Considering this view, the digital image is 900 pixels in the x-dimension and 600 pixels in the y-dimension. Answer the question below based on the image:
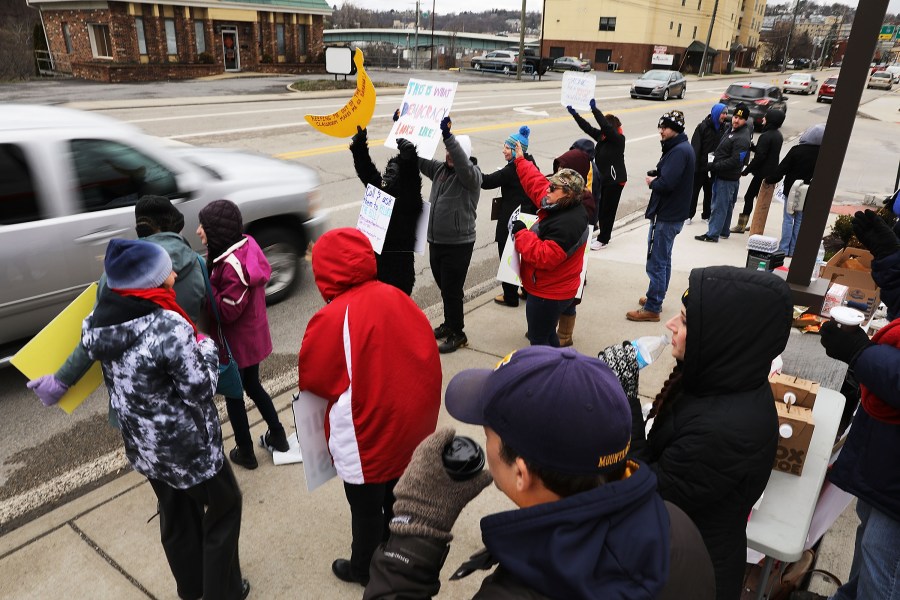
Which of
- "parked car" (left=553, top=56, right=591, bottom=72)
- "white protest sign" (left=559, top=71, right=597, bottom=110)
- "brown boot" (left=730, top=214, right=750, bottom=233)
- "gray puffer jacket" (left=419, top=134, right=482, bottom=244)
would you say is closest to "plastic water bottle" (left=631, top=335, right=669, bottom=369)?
"gray puffer jacket" (left=419, top=134, right=482, bottom=244)

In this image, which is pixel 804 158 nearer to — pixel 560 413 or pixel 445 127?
pixel 445 127

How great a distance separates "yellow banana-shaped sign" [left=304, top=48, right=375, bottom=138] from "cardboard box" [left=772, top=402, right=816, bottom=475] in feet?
11.4

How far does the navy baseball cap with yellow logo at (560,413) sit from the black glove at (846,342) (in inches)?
67.5

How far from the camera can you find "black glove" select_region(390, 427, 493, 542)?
1551 mm

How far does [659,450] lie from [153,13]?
114 ft

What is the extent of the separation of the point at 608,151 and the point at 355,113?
4.48 m

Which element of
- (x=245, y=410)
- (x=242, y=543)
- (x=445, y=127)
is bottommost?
(x=242, y=543)

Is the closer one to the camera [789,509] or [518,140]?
[789,509]

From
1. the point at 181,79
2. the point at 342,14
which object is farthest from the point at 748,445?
the point at 342,14

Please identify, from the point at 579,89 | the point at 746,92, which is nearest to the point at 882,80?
the point at 746,92

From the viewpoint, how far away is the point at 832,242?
292 inches

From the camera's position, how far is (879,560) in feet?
7.73

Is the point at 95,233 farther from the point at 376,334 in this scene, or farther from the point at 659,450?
the point at 659,450

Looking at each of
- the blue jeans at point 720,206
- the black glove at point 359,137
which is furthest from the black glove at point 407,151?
the blue jeans at point 720,206
